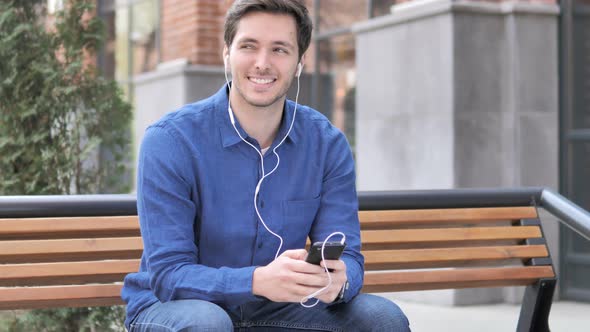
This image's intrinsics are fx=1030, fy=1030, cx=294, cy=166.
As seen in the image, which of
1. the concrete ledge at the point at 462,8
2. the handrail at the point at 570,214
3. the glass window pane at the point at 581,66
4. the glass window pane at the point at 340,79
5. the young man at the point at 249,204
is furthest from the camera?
the glass window pane at the point at 340,79

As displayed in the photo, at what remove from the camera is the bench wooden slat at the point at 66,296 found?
3826 mm

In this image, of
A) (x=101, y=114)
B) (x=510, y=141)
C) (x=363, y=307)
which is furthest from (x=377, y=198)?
(x=510, y=141)

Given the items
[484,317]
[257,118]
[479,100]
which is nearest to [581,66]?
[479,100]

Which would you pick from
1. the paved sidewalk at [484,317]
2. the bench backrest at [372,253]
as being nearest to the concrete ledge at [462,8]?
the paved sidewalk at [484,317]

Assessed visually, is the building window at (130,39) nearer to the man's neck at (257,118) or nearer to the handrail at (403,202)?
the handrail at (403,202)

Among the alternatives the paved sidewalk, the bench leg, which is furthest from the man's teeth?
the paved sidewalk

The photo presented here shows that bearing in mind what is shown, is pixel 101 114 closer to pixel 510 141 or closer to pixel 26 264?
pixel 26 264

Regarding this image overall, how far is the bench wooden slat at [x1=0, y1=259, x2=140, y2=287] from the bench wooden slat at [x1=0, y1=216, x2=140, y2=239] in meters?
0.11

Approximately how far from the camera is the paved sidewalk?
22.7 feet

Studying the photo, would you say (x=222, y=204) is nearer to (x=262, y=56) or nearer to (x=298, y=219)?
→ (x=298, y=219)

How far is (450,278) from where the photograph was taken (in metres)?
4.39

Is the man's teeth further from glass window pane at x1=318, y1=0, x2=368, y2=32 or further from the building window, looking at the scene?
the building window

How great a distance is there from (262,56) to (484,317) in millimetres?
4589

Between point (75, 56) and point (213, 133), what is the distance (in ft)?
8.97
